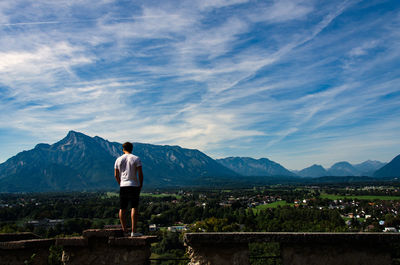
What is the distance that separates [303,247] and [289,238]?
1.52 feet

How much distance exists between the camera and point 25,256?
6.74 m

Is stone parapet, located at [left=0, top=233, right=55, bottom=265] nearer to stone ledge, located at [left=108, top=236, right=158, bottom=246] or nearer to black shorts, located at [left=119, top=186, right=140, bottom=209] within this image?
stone ledge, located at [left=108, top=236, right=158, bottom=246]

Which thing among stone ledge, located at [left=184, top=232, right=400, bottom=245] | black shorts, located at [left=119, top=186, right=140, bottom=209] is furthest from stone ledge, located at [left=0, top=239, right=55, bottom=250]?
stone ledge, located at [left=184, top=232, right=400, bottom=245]

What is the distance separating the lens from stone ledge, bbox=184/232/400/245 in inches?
243

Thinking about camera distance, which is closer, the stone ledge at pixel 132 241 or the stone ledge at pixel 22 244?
the stone ledge at pixel 132 241

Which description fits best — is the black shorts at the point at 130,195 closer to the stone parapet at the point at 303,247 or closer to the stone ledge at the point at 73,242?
the stone ledge at the point at 73,242

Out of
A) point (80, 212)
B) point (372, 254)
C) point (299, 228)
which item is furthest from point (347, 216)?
point (372, 254)

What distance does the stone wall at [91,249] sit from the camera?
6.47 meters

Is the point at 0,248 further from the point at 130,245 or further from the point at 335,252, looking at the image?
the point at 335,252

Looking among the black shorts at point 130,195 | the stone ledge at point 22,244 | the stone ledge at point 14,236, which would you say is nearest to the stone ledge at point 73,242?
the stone ledge at point 22,244

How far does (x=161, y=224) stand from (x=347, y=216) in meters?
63.1

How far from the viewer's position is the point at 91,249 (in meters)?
6.69

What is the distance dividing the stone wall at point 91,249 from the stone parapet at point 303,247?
45.6 inches

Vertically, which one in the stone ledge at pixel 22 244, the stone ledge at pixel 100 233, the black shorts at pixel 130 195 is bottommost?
the stone ledge at pixel 22 244
